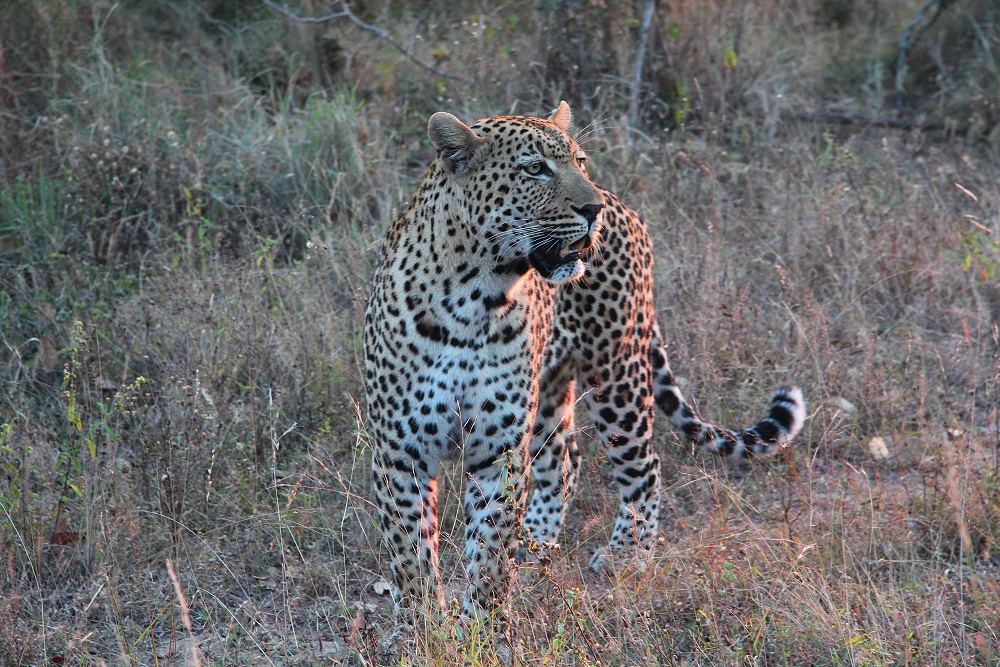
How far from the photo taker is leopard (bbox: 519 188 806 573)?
495cm

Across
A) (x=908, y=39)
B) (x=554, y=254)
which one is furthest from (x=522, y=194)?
(x=908, y=39)

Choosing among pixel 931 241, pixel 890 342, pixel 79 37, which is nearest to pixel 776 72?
pixel 931 241

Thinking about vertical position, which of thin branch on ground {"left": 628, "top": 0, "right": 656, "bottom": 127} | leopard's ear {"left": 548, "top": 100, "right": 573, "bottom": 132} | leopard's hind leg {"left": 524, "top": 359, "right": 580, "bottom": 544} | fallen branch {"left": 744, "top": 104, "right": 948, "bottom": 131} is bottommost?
leopard's hind leg {"left": 524, "top": 359, "right": 580, "bottom": 544}

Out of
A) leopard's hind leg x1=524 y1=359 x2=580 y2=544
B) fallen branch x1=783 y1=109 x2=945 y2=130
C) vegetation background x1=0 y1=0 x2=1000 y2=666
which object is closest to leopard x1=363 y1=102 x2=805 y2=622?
vegetation background x1=0 y1=0 x2=1000 y2=666

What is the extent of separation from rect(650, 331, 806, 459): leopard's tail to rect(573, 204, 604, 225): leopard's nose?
5.17 feet

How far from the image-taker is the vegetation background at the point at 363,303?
4.21m

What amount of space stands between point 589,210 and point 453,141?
1.78ft

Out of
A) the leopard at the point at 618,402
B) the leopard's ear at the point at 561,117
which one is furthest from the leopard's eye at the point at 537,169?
the leopard at the point at 618,402

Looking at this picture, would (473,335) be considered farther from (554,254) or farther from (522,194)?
(522,194)

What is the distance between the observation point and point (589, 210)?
3.93 meters

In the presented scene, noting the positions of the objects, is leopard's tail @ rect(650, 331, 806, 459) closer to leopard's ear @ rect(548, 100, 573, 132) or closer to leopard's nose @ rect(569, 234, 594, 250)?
leopard's ear @ rect(548, 100, 573, 132)

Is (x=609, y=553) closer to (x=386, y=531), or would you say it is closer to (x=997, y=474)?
(x=386, y=531)

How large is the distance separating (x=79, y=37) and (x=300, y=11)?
1.71 metres

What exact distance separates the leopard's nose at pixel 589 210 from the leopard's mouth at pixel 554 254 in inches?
2.6
